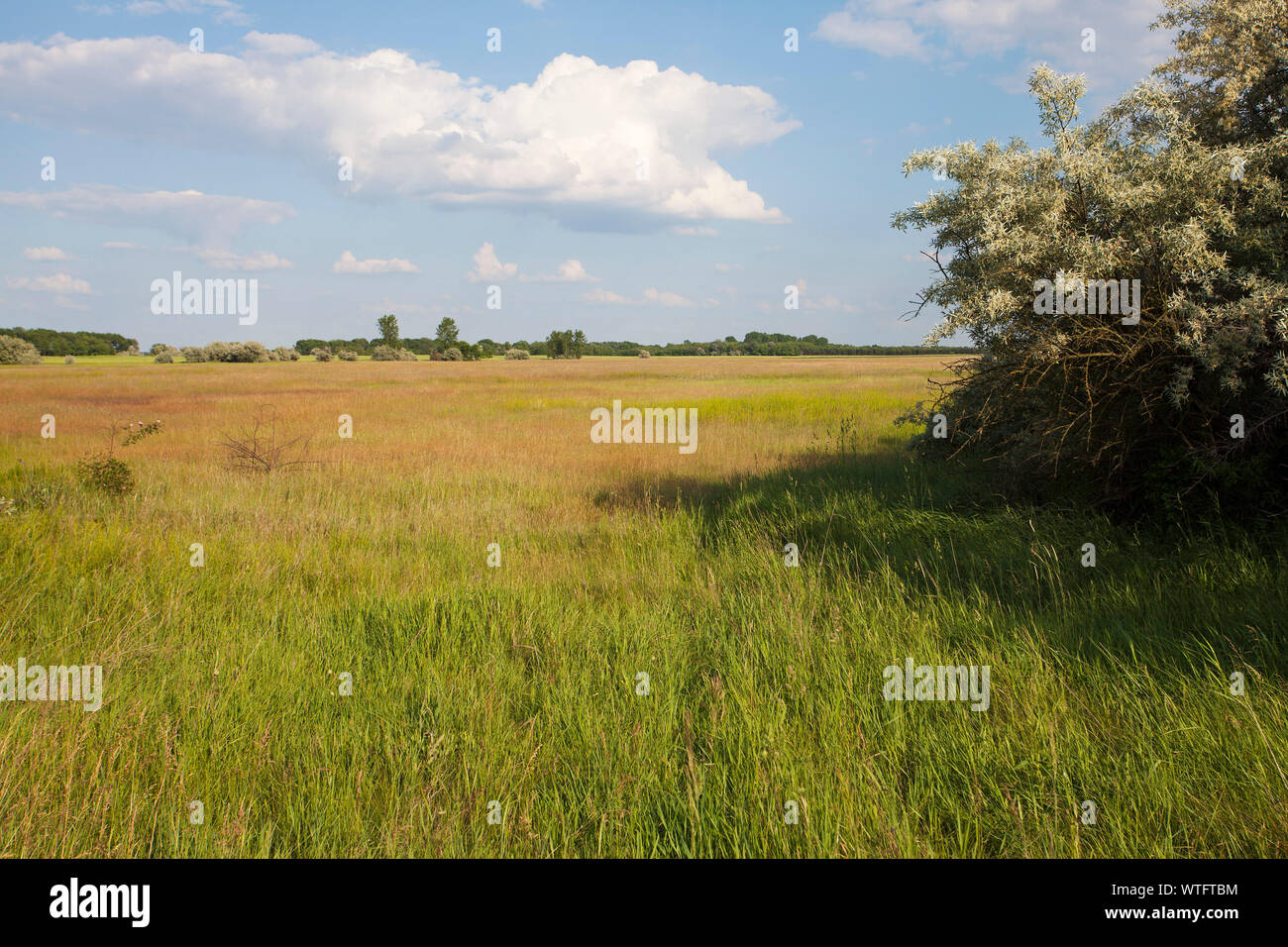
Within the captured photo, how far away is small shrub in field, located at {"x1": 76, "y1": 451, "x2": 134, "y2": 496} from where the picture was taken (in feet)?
34.3

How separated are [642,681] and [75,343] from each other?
11787 centimetres

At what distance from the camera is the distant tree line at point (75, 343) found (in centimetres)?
8556

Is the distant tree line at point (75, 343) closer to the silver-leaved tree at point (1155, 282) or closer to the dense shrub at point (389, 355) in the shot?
the dense shrub at point (389, 355)

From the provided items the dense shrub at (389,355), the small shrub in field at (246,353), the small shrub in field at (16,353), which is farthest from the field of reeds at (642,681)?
the dense shrub at (389,355)

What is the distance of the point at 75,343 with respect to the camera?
304 feet

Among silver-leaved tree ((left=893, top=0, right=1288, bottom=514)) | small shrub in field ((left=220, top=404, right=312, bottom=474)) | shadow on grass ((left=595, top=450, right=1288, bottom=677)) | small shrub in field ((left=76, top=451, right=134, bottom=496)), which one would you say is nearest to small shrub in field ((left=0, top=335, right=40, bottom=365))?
small shrub in field ((left=220, top=404, right=312, bottom=474))

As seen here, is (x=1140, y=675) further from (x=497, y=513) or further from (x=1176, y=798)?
(x=497, y=513)

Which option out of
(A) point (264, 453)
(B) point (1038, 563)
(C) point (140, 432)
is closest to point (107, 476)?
(A) point (264, 453)

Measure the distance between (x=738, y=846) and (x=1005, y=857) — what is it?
114cm

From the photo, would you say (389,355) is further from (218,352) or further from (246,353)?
(218,352)

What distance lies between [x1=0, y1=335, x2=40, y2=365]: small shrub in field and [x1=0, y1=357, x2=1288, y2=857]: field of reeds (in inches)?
2742

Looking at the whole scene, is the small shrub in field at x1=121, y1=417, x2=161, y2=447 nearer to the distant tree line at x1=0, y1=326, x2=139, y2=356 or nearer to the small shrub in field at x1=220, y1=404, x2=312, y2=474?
the small shrub in field at x1=220, y1=404, x2=312, y2=474
